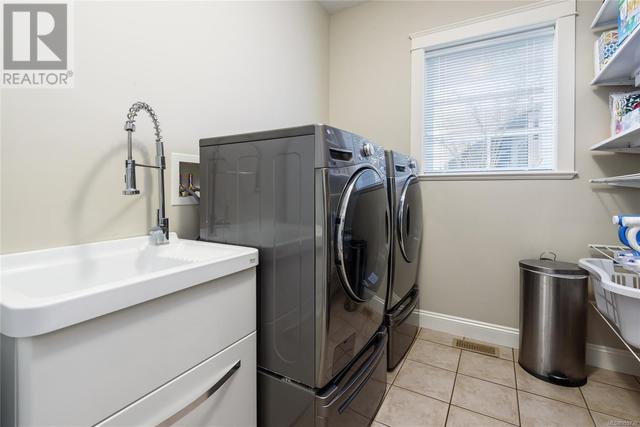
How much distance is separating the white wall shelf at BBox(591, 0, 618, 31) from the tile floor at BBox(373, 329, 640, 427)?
6.99 ft

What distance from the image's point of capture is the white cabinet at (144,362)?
1.77 ft

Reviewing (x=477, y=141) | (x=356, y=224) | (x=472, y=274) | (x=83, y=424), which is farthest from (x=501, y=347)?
(x=83, y=424)

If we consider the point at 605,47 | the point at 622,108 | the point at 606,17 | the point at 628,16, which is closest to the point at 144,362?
the point at 628,16

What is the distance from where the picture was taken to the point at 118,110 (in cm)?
118

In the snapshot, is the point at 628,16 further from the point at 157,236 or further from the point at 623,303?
the point at 157,236

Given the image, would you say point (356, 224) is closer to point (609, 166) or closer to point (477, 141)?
point (477, 141)

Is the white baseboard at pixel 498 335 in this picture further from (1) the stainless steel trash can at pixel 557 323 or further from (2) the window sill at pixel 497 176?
(2) the window sill at pixel 497 176

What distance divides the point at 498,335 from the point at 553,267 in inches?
27.9

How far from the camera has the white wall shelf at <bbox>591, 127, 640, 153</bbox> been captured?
1.55 metres

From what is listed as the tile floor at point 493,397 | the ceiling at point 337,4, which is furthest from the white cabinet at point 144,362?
the ceiling at point 337,4

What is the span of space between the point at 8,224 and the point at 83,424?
704 mm

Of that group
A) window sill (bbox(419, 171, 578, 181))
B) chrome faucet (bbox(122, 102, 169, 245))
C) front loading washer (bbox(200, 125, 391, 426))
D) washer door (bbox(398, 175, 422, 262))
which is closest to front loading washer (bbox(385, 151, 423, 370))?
washer door (bbox(398, 175, 422, 262))

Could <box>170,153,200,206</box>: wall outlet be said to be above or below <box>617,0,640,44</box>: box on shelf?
below

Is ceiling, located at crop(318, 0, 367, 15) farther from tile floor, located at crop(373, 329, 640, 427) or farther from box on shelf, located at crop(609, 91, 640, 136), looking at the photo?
tile floor, located at crop(373, 329, 640, 427)
